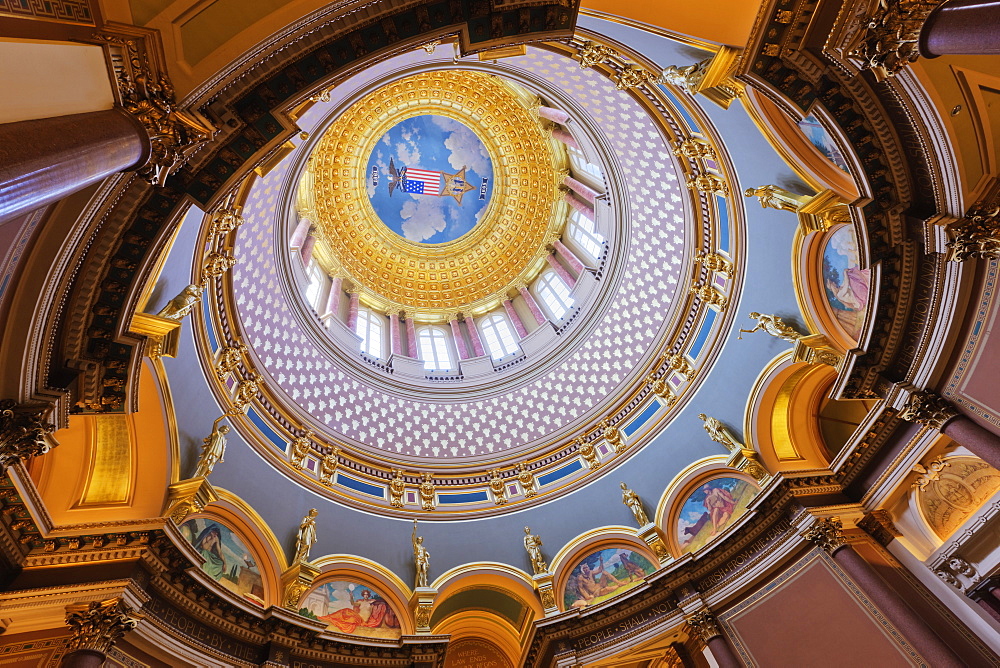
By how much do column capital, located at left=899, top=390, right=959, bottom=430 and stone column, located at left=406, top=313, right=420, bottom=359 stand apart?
62.4 feet

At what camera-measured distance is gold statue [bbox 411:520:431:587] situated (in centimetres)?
1788

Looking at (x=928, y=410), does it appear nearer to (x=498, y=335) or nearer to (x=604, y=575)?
(x=604, y=575)

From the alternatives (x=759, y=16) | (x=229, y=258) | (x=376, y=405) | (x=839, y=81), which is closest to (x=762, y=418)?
(x=839, y=81)

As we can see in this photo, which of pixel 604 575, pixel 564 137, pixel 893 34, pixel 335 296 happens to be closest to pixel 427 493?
pixel 604 575

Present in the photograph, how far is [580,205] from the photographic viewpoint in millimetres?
28203

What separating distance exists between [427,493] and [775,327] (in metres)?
12.6

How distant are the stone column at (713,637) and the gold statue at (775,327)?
25.2ft

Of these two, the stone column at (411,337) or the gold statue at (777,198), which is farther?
the stone column at (411,337)

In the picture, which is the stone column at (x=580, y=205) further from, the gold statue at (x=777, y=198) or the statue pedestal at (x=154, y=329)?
the statue pedestal at (x=154, y=329)

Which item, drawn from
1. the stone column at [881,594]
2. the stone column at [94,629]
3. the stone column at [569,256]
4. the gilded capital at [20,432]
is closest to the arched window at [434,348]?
the stone column at [569,256]

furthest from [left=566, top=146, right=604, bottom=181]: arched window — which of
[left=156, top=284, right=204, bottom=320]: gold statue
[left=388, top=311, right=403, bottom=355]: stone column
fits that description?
[left=156, top=284, right=204, bottom=320]: gold statue

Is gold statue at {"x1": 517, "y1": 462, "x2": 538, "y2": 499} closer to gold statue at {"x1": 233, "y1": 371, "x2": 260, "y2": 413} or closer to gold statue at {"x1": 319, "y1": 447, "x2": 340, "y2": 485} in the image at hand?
gold statue at {"x1": 319, "y1": 447, "x2": 340, "y2": 485}

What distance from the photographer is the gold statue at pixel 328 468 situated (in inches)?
758

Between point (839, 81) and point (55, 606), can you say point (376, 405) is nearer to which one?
point (55, 606)
